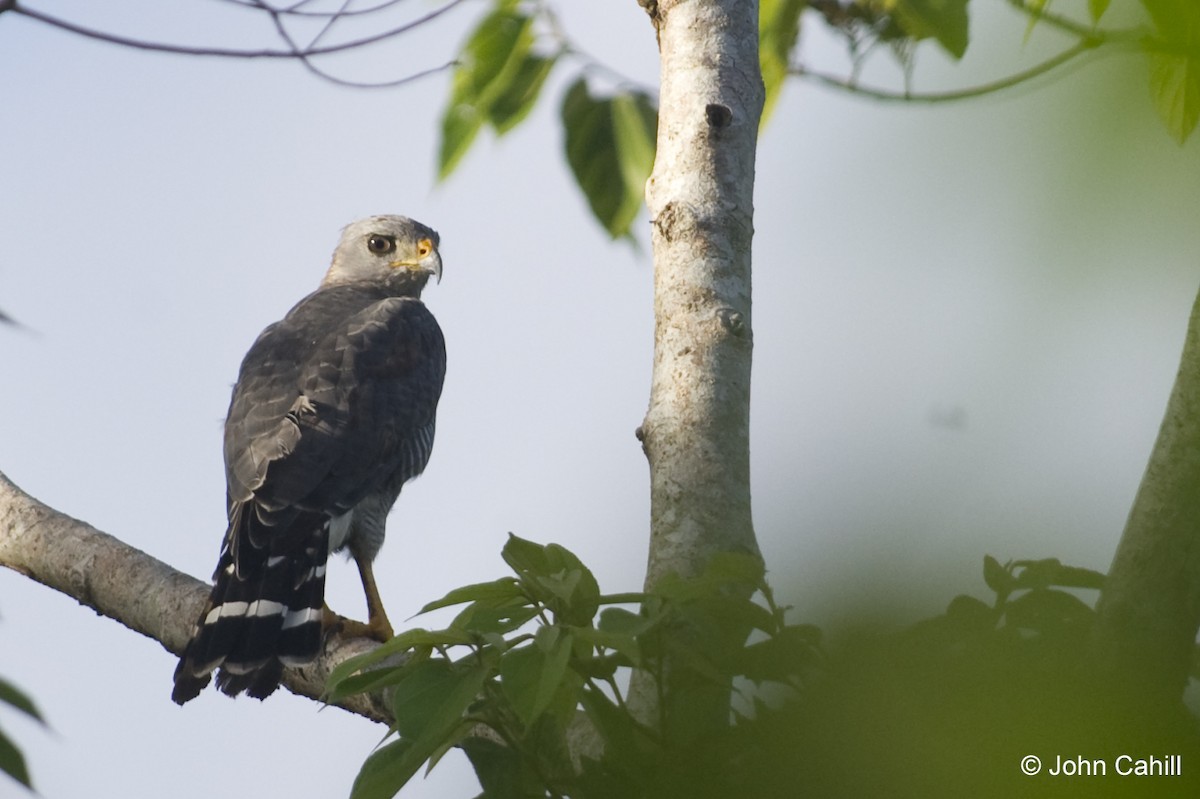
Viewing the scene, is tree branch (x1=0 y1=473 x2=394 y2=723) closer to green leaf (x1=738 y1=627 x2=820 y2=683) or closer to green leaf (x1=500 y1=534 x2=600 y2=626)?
green leaf (x1=500 y1=534 x2=600 y2=626)

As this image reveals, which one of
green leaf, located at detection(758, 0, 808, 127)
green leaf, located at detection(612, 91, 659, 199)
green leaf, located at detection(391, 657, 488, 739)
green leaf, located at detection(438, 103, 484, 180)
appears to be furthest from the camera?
green leaf, located at detection(438, 103, 484, 180)

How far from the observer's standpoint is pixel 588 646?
1.33 m

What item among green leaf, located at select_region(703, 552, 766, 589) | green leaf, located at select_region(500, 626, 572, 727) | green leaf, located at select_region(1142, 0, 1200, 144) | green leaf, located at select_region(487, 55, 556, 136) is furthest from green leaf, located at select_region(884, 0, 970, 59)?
green leaf, located at select_region(487, 55, 556, 136)

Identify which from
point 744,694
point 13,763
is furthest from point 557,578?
point 13,763

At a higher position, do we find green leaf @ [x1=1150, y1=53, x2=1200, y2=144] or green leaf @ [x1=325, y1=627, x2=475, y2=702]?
green leaf @ [x1=1150, y1=53, x2=1200, y2=144]

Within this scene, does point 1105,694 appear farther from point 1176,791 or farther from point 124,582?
point 124,582

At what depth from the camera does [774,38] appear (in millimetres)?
2592

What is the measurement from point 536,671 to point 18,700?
1221mm

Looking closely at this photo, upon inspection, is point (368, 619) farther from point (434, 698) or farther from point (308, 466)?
point (434, 698)

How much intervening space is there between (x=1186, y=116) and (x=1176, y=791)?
0.27 metres

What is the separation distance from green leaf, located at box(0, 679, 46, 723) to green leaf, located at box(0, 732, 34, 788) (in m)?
0.06

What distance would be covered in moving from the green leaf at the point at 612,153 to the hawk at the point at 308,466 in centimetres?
173

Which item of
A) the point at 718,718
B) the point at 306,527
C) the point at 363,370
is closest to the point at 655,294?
the point at 718,718

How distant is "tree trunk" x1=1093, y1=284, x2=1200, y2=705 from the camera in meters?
0.90
